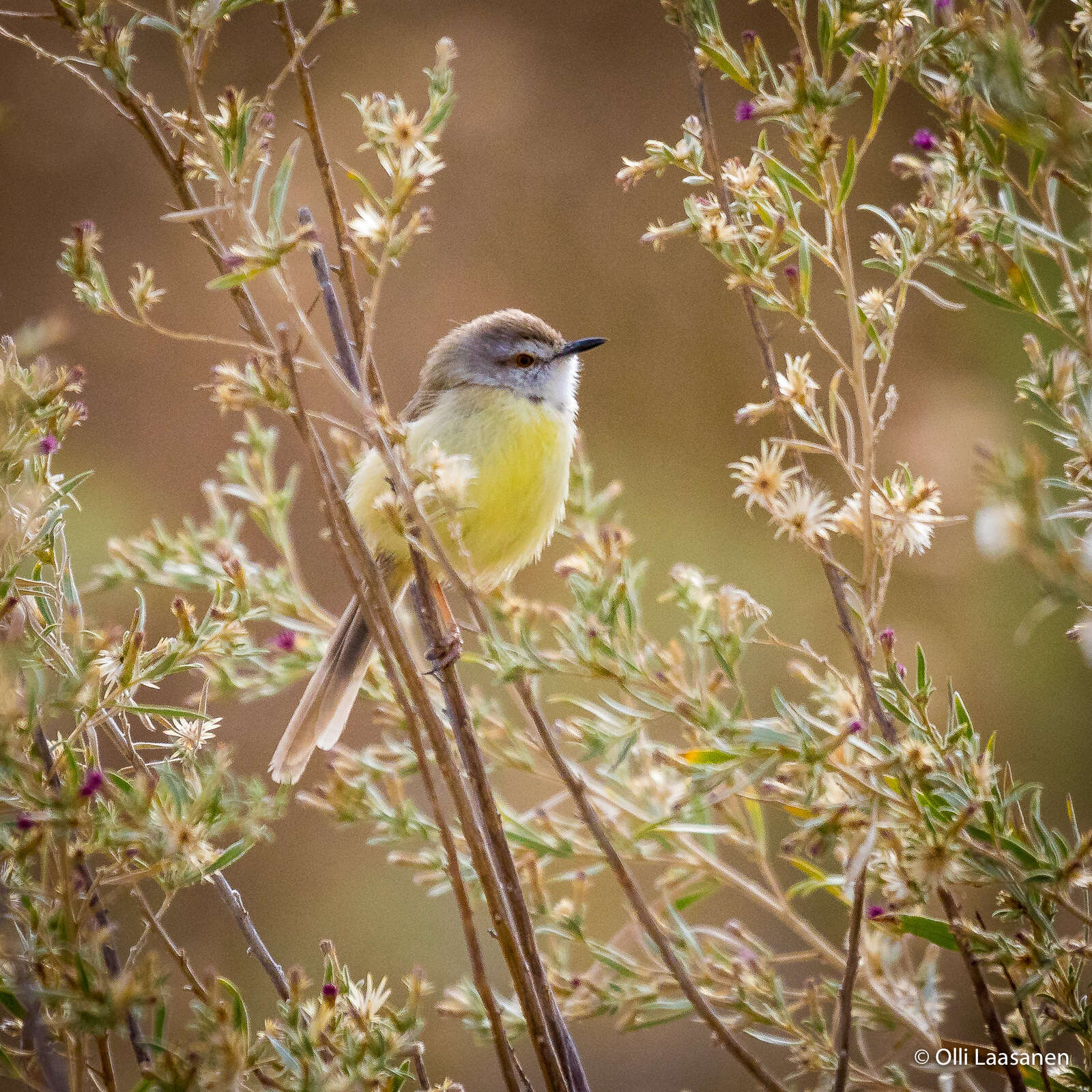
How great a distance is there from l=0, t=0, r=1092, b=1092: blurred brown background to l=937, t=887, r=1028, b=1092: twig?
8.17 feet

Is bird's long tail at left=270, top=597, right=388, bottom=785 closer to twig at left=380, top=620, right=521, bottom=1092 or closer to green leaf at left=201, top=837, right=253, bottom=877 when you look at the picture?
green leaf at left=201, top=837, right=253, bottom=877

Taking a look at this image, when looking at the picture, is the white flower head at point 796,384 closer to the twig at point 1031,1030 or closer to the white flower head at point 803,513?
the white flower head at point 803,513

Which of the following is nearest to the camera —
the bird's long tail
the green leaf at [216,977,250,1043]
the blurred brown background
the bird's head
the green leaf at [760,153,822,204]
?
the green leaf at [216,977,250,1043]

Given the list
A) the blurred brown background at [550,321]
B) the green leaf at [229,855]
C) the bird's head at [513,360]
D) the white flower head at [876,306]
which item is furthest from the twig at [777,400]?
the blurred brown background at [550,321]

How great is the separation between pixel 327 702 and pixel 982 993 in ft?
4.57


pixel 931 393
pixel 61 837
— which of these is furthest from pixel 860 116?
pixel 61 837

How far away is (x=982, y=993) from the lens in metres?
1.09

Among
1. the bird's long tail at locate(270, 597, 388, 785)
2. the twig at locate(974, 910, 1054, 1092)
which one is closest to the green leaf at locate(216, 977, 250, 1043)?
→ the bird's long tail at locate(270, 597, 388, 785)

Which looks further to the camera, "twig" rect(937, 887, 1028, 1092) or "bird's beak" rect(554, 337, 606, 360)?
"bird's beak" rect(554, 337, 606, 360)

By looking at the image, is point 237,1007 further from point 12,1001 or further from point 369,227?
point 369,227

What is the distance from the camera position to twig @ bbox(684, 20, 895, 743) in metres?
1.12

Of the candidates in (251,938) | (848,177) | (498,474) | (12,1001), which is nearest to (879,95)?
(848,177)

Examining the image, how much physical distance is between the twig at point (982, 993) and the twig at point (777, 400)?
19 centimetres

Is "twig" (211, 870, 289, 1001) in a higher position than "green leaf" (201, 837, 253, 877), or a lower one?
lower
